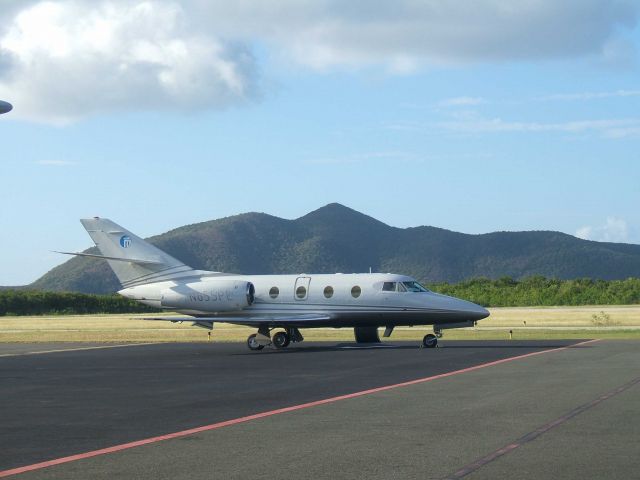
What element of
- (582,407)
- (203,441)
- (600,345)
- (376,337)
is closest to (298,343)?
(376,337)

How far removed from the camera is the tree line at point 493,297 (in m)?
78.2

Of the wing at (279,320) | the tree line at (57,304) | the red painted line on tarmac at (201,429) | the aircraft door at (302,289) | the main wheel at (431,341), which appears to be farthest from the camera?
the tree line at (57,304)

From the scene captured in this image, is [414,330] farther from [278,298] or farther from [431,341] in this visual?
[431,341]

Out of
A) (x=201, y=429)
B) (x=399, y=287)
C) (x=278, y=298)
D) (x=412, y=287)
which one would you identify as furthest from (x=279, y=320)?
(x=201, y=429)

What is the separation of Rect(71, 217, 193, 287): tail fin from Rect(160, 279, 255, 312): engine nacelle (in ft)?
4.19

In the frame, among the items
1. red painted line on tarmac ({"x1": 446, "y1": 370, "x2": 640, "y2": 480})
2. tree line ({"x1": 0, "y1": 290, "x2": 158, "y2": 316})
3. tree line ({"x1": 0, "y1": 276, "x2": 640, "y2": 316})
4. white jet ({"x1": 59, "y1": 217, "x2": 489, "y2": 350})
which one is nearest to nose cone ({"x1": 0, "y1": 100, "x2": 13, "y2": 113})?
white jet ({"x1": 59, "y1": 217, "x2": 489, "y2": 350})

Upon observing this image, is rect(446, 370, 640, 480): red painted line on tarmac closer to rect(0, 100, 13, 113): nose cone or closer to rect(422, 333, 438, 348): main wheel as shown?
rect(422, 333, 438, 348): main wheel

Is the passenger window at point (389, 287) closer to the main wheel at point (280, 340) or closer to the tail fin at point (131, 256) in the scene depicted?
the main wheel at point (280, 340)

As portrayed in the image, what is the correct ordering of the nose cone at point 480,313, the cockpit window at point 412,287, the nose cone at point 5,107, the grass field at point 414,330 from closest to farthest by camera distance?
the nose cone at point 5,107
the nose cone at point 480,313
the cockpit window at point 412,287
the grass field at point 414,330

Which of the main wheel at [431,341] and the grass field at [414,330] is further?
the grass field at [414,330]

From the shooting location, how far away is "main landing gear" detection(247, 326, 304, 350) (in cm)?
4088

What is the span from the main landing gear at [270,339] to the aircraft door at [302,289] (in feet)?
5.06

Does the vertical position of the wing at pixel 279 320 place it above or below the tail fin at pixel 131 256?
below

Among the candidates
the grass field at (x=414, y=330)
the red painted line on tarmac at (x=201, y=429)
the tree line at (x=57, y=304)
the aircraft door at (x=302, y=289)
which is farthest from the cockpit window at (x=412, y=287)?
the tree line at (x=57, y=304)
